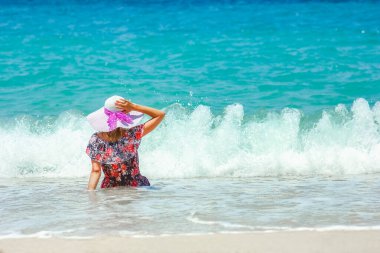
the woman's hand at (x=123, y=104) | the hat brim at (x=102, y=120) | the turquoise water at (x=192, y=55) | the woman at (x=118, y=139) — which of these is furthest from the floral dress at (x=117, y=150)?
the turquoise water at (x=192, y=55)

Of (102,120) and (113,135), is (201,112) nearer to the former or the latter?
(113,135)

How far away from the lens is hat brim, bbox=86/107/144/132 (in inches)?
244

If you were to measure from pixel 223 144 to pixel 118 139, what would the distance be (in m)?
3.30

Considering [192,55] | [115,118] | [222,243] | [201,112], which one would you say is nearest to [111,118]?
[115,118]

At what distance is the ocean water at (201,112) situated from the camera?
232 inches

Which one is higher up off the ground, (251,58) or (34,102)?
(251,58)

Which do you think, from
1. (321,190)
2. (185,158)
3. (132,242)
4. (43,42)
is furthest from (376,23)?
(132,242)

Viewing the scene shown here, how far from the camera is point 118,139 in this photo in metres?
6.48

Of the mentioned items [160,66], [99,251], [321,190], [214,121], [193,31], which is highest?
[193,31]

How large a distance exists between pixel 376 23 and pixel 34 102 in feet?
27.4

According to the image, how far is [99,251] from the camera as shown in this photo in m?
4.66

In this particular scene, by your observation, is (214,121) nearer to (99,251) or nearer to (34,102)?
(34,102)

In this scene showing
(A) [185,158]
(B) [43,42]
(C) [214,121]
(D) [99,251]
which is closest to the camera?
(D) [99,251]

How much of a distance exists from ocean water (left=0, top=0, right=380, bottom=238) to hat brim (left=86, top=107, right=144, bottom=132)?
0.58m
